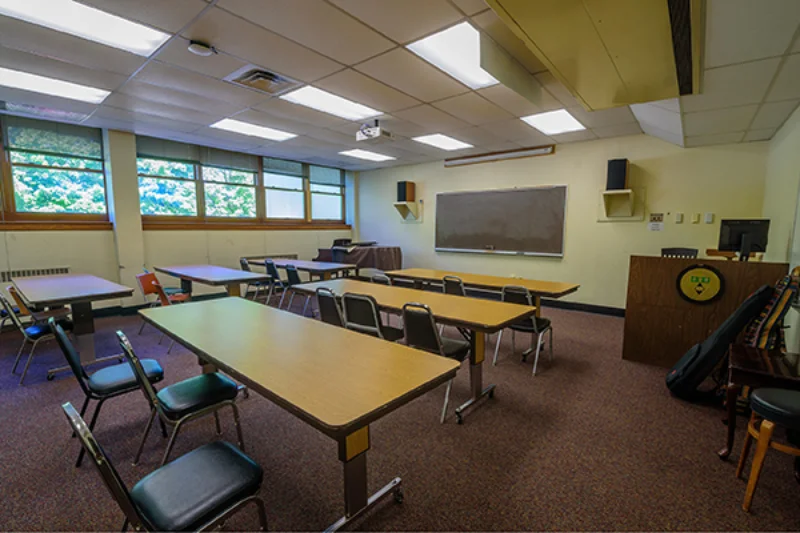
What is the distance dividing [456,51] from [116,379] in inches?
131

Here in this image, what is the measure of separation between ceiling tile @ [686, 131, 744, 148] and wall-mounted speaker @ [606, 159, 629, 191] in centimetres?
73

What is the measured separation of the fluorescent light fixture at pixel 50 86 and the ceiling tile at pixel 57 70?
20cm

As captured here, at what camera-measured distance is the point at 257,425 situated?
95.4 inches

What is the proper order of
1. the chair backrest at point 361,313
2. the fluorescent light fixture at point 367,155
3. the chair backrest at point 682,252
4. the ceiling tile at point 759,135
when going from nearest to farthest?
1. the chair backrest at point 361,313
2. the ceiling tile at point 759,135
3. the chair backrest at point 682,252
4. the fluorescent light fixture at point 367,155

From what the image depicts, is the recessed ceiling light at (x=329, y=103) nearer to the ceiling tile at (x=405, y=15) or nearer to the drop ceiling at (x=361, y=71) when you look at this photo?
the drop ceiling at (x=361, y=71)

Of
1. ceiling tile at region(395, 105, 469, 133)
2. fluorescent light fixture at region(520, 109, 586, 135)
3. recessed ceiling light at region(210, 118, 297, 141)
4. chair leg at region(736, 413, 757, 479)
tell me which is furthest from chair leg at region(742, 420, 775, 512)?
recessed ceiling light at region(210, 118, 297, 141)

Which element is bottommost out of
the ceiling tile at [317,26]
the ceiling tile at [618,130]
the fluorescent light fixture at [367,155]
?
the ceiling tile at [618,130]

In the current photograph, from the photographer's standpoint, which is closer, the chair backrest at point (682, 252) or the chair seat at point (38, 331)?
the chair seat at point (38, 331)

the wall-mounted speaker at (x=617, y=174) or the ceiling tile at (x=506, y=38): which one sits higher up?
the ceiling tile at (x=506, y=38)

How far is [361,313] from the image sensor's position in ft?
9.59

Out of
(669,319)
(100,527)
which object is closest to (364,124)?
(669,319)

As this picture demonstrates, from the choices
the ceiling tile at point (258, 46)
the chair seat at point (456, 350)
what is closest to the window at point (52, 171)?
the ceiling tile at point (258, 46)

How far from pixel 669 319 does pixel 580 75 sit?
2.49m

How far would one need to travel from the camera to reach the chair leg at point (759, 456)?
1670 mm
